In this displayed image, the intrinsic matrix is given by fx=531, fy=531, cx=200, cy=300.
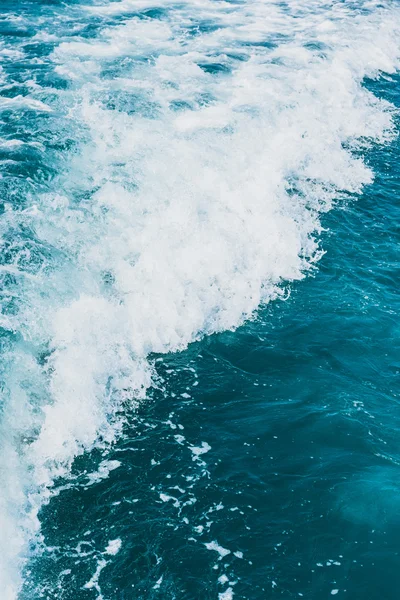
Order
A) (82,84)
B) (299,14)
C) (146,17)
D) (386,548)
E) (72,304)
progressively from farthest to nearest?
1. (299,14)
2. (146,17)
3. (82,84)
4. (72,304)
5. (386,548)

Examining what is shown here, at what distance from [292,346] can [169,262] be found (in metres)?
3.52

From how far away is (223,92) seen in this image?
20.5 meters

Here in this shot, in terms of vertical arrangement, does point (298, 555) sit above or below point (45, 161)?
below

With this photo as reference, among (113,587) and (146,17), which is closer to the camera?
(113,587)

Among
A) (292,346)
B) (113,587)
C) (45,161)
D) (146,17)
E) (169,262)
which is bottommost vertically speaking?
(113,587)

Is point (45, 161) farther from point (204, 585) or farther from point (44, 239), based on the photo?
point (204, 585)

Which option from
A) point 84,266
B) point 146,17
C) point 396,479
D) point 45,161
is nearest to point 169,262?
point 84,266

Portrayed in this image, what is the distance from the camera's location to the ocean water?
762 cm

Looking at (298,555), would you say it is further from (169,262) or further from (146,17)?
(146,17)

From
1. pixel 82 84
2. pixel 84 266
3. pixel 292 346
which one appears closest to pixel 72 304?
pixel 84 266

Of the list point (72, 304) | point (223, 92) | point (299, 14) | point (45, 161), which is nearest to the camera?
point (72, 304)

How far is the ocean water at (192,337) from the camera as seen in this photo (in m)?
7.62

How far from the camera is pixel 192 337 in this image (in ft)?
37.1

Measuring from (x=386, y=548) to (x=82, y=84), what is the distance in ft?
56.3
